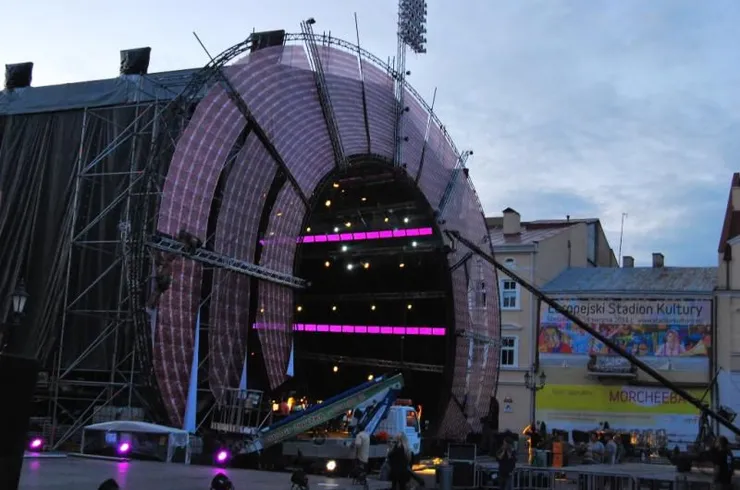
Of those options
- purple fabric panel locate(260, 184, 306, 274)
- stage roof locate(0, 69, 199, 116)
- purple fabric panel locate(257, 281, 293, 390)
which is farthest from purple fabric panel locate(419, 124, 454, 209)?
stage roof locate(0, 69, 199, 116)

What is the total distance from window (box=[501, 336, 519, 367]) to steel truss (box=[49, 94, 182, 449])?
2929 centimetres

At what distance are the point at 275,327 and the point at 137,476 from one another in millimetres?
10862

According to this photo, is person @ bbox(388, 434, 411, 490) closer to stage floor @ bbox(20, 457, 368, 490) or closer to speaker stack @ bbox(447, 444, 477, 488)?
stage floor @ bbox(20, 457, 368, 490)

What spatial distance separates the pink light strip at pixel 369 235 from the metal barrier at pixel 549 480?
15149 millimetres

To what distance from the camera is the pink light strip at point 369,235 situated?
3719cm

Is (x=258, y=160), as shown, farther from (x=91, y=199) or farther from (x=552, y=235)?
(x=552, y=235)

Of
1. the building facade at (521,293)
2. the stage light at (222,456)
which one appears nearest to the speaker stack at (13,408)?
the stage light at (222,456)

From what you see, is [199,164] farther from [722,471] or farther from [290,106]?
[722,471]

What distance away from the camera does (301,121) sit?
2959cm

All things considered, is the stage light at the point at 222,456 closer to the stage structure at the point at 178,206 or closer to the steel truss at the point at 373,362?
the stage structure at the point at 178,206

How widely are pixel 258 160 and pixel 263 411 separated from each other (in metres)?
8.50

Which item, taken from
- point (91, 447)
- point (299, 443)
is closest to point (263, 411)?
point (299, 443)

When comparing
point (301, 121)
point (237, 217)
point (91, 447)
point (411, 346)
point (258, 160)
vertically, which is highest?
point (301, 121)

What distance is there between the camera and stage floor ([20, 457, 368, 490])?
1638 cm
